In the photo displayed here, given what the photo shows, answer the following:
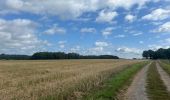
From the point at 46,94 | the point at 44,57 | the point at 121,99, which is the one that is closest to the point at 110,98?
the point at 121,99

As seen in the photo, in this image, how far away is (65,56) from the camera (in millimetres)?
199750

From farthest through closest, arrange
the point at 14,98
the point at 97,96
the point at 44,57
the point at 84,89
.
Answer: the point at 44,57 < the point at 84,89 < the point at 97,96 < the point at 14,98

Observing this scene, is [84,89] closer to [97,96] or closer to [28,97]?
[97,96]

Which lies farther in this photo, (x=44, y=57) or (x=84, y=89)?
(x=44, y=57)

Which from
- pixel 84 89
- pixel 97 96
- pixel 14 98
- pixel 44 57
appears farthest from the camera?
pixel 44 57

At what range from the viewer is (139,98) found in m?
16.6

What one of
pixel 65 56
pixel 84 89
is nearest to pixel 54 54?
pixel 65 56

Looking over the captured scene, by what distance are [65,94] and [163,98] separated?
5051mm

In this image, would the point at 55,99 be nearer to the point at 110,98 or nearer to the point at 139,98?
the point at 110,98

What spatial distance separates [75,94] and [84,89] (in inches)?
107

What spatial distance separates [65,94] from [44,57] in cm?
17795

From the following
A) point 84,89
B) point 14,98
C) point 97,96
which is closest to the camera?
point 14,98

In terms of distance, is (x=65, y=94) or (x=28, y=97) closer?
(x=28, y=97)

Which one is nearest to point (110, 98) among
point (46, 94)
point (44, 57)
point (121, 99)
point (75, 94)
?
point (121, 99)
